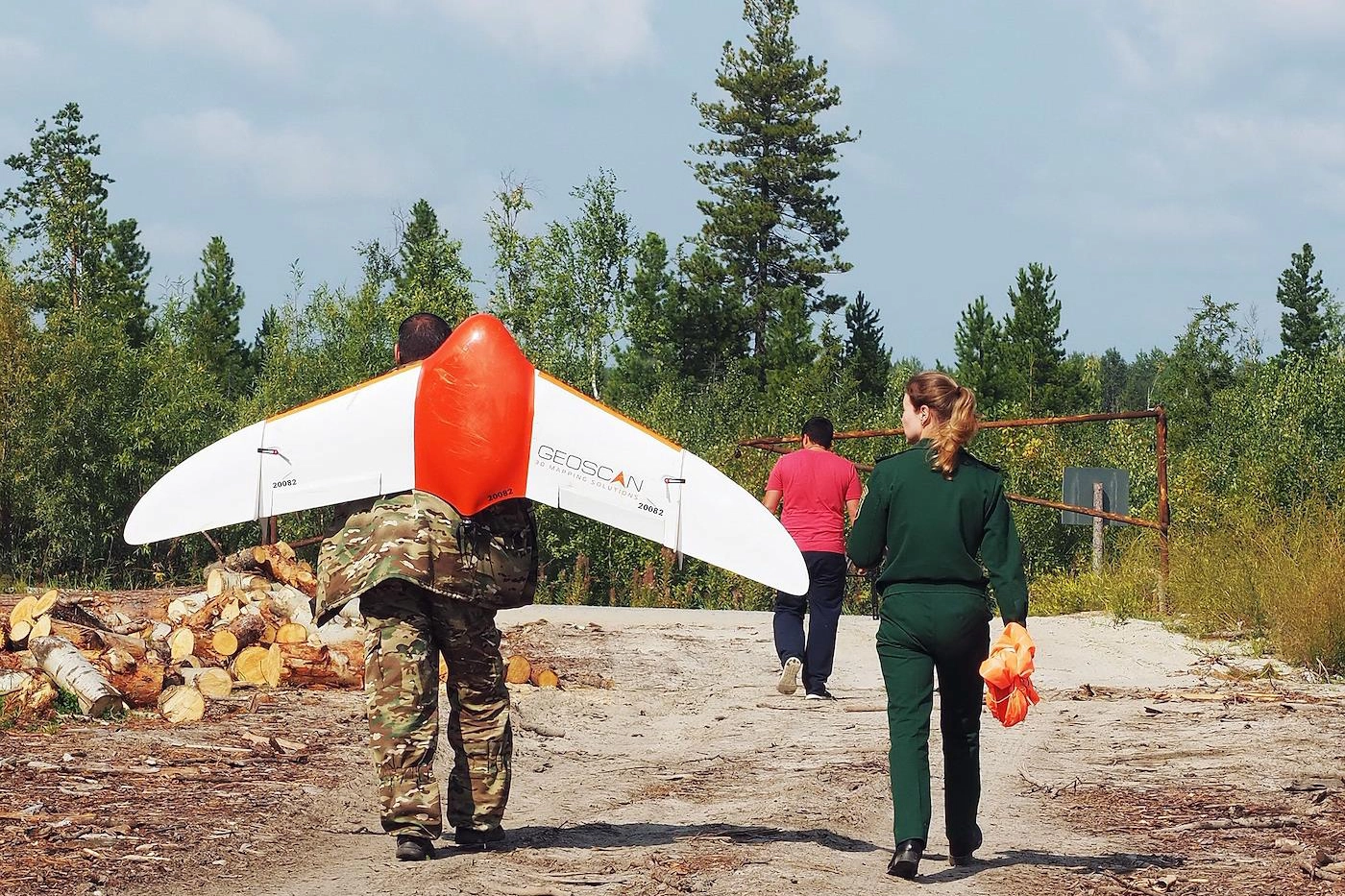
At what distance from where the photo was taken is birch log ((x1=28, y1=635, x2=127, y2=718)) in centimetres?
939

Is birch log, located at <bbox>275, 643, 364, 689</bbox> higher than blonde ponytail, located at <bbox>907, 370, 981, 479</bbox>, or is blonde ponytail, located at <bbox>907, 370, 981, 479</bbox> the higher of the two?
blonde ponytail, located at <bbox>907, 370, 981, 479</bbox>

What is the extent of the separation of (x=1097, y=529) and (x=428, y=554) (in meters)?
15.7

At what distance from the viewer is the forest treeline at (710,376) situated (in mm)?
23359

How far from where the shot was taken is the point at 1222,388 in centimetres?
6512

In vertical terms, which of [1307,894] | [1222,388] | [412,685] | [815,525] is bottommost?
[1307,894]

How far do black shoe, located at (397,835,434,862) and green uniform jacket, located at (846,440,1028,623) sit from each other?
200 centimetres

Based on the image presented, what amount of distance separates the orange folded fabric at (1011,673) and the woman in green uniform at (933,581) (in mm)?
63

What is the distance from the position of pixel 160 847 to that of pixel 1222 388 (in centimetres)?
6450

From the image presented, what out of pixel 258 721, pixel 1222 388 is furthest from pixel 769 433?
pixel 1222 388

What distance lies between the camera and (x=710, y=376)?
63562 millimetres

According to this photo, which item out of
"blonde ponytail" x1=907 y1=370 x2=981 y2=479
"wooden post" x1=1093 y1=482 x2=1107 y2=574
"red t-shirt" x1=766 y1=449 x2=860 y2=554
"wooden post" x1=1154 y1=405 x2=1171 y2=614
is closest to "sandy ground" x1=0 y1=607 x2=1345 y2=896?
"red t-shirt" x1=766 y1=449 x2=860 y2=554

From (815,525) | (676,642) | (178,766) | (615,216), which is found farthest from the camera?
(615,216)

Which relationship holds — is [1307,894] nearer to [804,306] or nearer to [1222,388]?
[804,306]

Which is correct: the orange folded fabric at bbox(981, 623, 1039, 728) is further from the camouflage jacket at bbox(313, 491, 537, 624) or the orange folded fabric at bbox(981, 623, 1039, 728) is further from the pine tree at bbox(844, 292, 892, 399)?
the pine tree at bbox(844, 292, 892, 399)
